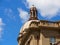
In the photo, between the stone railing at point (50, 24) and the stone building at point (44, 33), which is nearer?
the stone building at point (44, 33)

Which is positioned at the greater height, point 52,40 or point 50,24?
point 50,24

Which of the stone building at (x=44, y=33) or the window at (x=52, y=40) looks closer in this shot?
the stone building at (x=44, y=33)

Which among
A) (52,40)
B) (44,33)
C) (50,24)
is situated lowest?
(52,40)

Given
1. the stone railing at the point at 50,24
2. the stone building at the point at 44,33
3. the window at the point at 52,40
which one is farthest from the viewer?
the stone railing at the point at 50,24

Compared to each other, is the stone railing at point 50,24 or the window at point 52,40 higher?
the stone railing at point 50,24

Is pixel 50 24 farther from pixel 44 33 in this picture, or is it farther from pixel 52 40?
pixel 52 40

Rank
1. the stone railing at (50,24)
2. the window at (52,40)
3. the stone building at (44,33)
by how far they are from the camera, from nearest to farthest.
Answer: the stone building at (44,33) → the window at (52,40) → the stone railing at (50,24)

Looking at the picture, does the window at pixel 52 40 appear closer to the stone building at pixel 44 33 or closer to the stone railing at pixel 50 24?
the stone building at pixel 44 33

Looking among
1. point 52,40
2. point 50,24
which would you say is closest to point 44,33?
Answer: point 52,40

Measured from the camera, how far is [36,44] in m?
69.3

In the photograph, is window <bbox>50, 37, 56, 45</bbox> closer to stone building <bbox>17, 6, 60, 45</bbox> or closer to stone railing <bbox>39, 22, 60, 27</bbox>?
stone building <bbox>17, 6, 60, 45</bbox>

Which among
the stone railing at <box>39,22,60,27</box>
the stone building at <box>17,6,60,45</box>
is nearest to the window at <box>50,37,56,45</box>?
the stone building at <box>17,6,60,45</box>

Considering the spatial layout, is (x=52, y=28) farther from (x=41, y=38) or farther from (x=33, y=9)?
(x=33, y=9)

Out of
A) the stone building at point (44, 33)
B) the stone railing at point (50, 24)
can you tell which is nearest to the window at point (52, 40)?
the stone building at point (44, 33)
